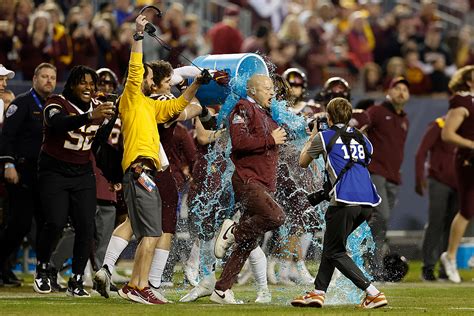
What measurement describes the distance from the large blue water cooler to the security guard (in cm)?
185

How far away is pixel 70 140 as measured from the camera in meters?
12.5

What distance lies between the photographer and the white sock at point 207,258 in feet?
40.0

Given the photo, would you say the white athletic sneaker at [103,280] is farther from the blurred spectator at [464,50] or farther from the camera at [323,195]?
the blurred spectator at [464,50]

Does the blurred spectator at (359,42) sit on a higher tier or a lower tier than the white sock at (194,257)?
higher

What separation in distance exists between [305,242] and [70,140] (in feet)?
11.9

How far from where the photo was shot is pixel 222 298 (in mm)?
11555

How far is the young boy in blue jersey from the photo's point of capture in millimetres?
11055

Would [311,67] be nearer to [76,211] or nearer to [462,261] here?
[462,261]

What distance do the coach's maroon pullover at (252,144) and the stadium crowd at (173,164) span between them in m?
0.01

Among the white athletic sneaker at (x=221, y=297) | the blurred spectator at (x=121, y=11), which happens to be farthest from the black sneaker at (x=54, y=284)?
the blurred spectator at (x=121, y=11)

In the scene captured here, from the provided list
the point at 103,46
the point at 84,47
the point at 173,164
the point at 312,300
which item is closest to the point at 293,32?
the point at 103,46

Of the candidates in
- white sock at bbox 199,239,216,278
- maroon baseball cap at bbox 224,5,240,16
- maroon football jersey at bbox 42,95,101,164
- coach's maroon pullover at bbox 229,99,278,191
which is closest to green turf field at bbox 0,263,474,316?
white sock at bbox 199,239,216,278

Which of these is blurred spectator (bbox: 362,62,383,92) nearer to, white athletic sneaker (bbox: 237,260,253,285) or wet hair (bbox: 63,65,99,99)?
white athletic sneaker (bbox: 237,260,253,285)

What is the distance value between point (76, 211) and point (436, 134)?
580cm
